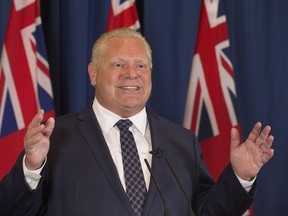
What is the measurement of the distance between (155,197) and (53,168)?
1.30ft

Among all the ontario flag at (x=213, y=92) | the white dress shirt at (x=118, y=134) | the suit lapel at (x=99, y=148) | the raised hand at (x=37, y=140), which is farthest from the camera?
the ontario flag at (x=213, y=92)

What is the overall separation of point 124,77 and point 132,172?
1.32 feet

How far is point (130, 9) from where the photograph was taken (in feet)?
9.85

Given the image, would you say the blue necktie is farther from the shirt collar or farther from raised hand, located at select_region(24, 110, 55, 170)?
raised hand, located at select_region(24, 110, 55, 170)

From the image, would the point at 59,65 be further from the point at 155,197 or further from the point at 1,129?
the point at 155,197

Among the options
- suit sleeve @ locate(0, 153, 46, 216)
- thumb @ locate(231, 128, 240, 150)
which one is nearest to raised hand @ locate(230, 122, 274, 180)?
thumb @ locate(231, 128, 240, 150)

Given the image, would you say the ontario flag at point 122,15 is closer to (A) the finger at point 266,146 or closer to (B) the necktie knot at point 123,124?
(B) the necktie knot at point 123,124

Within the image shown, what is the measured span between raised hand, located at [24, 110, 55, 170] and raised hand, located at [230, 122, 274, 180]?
647 millimetres

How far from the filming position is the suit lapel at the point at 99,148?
209 centimetres

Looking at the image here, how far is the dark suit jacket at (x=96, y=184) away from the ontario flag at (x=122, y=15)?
0.78 meters

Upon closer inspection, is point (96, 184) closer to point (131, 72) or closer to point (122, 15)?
point (131, 72)

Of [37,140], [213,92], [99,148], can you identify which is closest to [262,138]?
[99,148]

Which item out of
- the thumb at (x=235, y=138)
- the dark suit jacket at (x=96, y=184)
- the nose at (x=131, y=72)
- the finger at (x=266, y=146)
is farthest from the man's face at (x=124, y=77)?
the finger at (x=266, y=146)

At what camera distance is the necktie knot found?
230 cm
